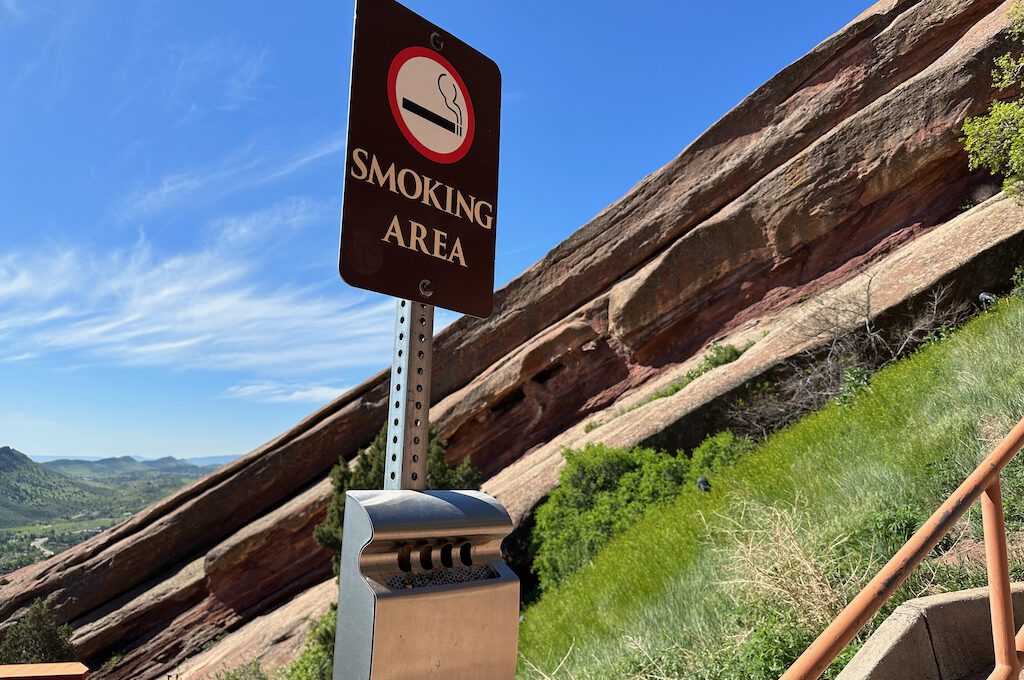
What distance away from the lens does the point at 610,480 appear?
10.6 m

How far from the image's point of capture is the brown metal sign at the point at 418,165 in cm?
172

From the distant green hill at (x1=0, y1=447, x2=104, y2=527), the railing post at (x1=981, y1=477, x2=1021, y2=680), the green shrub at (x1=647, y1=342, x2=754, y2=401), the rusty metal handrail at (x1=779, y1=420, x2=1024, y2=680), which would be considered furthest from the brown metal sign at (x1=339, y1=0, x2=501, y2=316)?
the distant green hill at (x1=0, y1=447, x2=104, y2=527)

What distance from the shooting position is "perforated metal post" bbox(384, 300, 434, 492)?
1818mm

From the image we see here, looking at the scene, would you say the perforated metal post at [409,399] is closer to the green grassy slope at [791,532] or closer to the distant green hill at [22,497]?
the green grassy slope at [791,532]

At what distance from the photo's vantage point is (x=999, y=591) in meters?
2.15

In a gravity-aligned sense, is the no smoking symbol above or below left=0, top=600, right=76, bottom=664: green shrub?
above

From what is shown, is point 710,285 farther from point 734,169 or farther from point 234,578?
point 234,578

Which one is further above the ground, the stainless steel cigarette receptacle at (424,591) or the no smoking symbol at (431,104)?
the no smoking symbol at (431,104)

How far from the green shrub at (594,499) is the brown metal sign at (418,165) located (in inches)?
316

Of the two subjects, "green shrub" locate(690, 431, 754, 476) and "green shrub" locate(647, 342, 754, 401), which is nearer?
"green shrub" locate(690, 431, 754, 476)

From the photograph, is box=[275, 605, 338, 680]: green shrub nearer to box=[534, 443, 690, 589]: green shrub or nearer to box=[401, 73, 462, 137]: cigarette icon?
box=[534, 443, 690, 589]: green shrub

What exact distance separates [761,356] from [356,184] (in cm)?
1044

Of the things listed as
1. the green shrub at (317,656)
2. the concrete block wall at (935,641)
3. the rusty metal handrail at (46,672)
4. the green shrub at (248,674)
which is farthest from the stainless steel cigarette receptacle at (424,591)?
the green shrub at (248,674)

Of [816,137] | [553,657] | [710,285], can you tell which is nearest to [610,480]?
[553,657]
